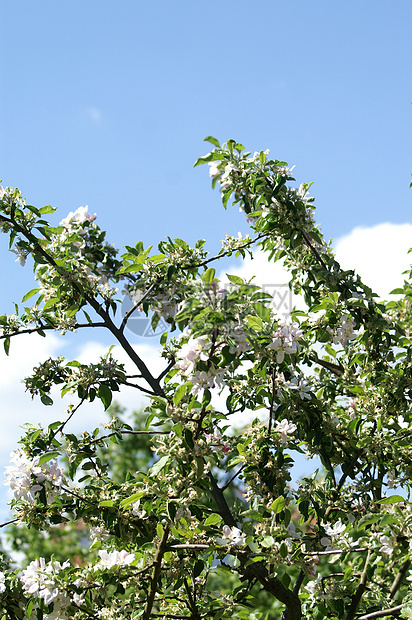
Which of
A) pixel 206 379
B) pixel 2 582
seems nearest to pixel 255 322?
pixel 206 379

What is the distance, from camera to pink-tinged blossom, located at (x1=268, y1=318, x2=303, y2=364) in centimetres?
234

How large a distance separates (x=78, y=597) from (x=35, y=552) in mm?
8812

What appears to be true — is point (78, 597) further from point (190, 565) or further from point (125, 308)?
point (125, 308)

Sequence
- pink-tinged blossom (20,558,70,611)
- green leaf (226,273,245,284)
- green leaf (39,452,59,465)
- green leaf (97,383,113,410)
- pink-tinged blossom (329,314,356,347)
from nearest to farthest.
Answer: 1. green leaf (226,273,245,284)
2. pink-tinged blossom (20,558,70,611)
3. green leaf (39,452,59,465)
4. green leaf (97,383,113,410)
5. pink-tinged blossom (329,314,356,347)

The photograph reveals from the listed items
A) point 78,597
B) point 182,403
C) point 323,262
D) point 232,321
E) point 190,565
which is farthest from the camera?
point 323,262

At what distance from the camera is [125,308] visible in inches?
145

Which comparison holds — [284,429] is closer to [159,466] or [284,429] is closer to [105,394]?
[159,466]

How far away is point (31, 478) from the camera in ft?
9.71

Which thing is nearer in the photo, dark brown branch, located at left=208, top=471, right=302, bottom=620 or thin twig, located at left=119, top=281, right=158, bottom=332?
dark brown branch, located at left=208, top=471, right=302, bottom=620

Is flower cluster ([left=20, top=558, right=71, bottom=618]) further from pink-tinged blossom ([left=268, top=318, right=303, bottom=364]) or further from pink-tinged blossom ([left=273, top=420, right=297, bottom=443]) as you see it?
pink-tinged blossom ([left=268, top=318, right=303, bottom=364])

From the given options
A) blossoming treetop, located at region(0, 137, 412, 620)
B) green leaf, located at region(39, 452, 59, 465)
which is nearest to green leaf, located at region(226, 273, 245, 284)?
blossoming treetop, located at region(0, 137, 412, 620)

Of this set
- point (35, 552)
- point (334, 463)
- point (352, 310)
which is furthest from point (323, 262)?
point (35, 552)

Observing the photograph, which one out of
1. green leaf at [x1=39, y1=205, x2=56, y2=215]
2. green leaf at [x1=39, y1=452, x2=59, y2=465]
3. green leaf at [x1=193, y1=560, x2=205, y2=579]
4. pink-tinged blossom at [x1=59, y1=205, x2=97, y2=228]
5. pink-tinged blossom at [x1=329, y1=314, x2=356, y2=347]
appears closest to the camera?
green leaf at [x1=193, y1=560, x2=205, y2=579]

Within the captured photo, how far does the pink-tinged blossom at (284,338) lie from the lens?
234 cm
